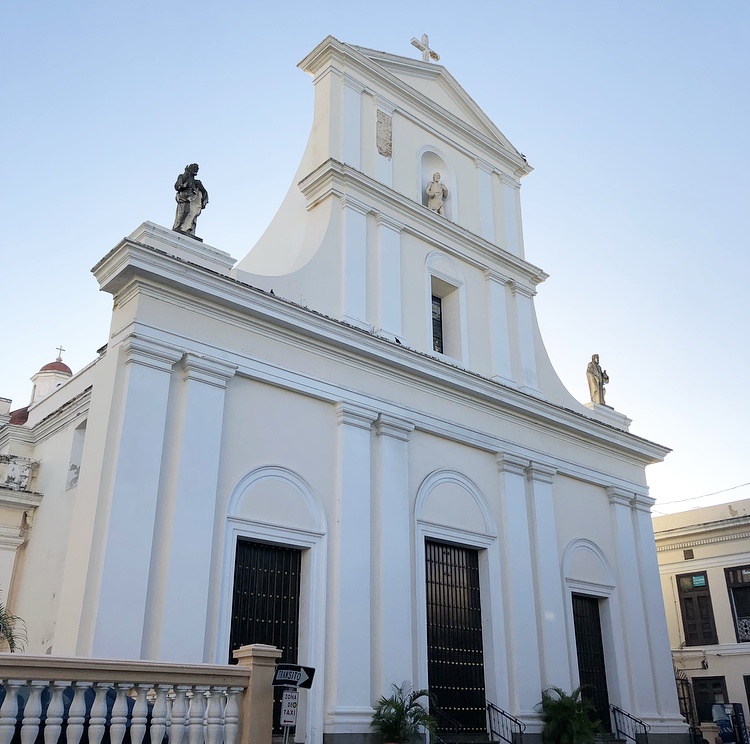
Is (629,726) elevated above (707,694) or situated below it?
below

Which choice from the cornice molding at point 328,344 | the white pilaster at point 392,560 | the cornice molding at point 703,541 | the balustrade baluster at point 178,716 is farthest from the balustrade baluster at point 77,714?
the cornice molding at point 703,541

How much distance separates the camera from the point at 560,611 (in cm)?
1566

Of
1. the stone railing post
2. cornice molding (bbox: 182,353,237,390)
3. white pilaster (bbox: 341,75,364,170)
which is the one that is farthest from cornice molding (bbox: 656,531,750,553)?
the stone railing post

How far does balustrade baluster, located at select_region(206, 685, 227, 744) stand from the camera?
730 cm

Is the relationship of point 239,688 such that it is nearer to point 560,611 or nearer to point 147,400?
point 147,400

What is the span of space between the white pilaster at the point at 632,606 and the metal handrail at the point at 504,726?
3.81m

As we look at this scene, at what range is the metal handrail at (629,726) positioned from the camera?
16141 millimetres

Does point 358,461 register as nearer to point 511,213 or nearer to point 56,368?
point 511,213

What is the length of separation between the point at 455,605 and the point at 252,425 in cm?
490

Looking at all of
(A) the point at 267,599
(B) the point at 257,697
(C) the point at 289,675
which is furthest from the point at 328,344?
(B) the point at 257,697

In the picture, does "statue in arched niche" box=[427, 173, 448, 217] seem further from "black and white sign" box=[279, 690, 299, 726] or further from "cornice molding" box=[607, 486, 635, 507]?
"black and white sign" box=[279, 690, 299, 726]

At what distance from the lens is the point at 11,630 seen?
1370cm

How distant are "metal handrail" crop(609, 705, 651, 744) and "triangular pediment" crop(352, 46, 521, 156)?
12.2m

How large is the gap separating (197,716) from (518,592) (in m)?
8.68
